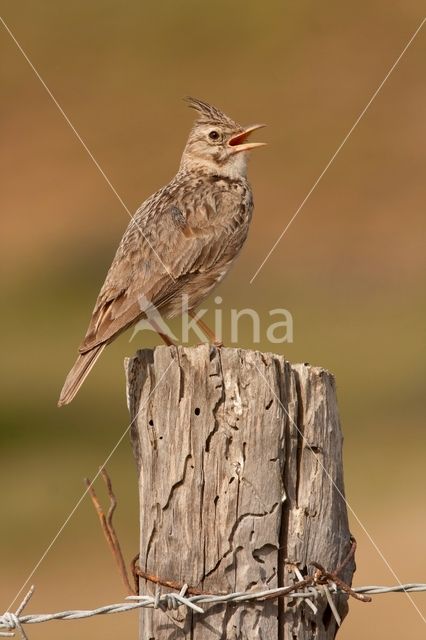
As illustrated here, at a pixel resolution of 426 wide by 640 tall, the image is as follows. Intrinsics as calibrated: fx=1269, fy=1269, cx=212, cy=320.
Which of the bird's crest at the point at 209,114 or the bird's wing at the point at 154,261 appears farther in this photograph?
the bird's crest at the point at 209,114

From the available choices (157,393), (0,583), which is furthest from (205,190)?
(0,583)

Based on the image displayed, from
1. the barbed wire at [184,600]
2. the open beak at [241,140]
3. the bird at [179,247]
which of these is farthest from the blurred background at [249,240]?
the barbed wire at [184,600]

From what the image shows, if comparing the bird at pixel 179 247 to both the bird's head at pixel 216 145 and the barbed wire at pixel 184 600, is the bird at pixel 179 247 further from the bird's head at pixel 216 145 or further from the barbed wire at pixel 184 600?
the barbed wire at pixel 184 600

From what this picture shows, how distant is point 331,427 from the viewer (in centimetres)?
488

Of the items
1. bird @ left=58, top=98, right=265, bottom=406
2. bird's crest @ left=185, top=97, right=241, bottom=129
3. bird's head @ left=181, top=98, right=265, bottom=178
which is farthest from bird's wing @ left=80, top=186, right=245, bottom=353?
bird's crest @ left=185, top=97, right=241, bottom=129

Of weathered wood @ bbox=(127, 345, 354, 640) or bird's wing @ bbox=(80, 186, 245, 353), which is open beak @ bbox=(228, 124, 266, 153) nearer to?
bird's wing @ bbox=(80, 186, 245, 353)

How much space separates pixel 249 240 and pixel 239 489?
1953 centimetres

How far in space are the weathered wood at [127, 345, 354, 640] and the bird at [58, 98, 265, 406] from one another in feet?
5.45

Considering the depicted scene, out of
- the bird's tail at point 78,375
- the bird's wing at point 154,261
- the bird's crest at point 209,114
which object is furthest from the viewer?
the bird's crest at point 209,114

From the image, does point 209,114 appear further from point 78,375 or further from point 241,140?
point 78,375

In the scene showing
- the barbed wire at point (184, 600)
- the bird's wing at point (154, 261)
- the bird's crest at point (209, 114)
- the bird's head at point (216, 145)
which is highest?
the bird's crest at point (209, 114)

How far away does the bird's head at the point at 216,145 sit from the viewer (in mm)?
8336

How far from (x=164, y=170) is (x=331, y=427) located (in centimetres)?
2222

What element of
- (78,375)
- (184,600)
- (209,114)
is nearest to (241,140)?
(209,114)
